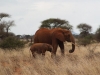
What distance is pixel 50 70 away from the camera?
6.89 m

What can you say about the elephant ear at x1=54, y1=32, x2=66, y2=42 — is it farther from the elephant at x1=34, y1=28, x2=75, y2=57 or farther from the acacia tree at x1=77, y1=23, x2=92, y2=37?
the acacia tree at x1=77, y1=23, x2=92, y2=37

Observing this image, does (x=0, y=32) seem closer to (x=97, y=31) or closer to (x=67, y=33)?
(x=97, y=31)

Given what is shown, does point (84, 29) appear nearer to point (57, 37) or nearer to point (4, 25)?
point (4, 25)

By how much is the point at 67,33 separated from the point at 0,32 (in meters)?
21.3

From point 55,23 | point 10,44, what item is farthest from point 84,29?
point 10,44

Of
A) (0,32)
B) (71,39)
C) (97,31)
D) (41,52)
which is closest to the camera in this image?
(41,52)

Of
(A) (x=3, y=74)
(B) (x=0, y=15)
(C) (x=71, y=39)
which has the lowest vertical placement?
(A) (x=3, y=74)

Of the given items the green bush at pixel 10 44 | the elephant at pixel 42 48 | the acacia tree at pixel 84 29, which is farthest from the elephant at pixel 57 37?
the acacia tree at pixel 84 29

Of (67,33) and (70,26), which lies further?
(70,26)

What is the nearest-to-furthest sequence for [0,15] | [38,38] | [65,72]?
[65,72] → [38,38] → [0,15]

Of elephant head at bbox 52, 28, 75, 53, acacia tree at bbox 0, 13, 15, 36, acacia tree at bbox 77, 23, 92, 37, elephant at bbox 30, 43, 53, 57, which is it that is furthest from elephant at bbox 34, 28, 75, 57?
acacia tree at bbox 77, 23, 92, 37

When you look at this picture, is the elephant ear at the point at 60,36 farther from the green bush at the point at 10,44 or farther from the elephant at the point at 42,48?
the green bush at the point at 10,44

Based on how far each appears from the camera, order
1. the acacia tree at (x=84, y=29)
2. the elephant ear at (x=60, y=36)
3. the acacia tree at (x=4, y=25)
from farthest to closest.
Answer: the acacia tree at (x=84, y=29) < the acacia tree at (x=4, y=25) < the elephant ear at (x=60, y=36)

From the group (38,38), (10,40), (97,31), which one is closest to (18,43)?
(10,40)
